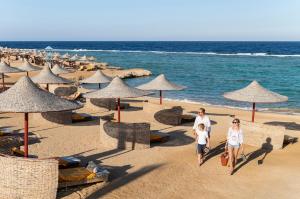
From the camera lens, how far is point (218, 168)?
10258 millimetres

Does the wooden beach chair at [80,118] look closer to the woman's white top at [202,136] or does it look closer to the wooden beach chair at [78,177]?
the wooden beach chair at [78,177]

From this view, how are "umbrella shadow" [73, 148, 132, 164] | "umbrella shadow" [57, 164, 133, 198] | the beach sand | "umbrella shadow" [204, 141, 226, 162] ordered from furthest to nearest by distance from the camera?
"umbrella shadow" [204, 141, 226, 162], "umbrella shadow" [73, 148, 132, 164], the beach sand, "umbrella shadow" [57, 164, 133, 198]

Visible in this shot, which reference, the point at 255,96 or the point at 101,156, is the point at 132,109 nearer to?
the point at 255,96

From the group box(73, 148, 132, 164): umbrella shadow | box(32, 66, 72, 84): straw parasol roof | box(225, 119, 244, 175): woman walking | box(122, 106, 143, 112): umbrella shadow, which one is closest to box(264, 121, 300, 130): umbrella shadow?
box(122, 106, 143, 112): umbrella shadow

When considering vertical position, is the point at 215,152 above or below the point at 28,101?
below

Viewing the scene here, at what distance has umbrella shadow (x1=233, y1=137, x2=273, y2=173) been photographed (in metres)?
10.8

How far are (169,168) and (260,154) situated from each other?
330cm

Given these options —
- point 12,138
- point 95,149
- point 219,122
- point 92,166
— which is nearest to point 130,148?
point 95,149

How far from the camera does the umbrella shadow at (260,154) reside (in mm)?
10797

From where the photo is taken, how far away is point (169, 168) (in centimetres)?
1012

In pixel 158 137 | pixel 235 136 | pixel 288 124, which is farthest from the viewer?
pixel 288 124

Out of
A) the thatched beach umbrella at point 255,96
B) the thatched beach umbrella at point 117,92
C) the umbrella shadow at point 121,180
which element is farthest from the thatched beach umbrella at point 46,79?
the umbrella shadow at point 121,180

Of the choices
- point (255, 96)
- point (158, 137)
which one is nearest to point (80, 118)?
point (158, 137)

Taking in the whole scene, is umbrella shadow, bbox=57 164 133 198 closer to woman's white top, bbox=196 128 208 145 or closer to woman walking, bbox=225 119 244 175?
woman's white top, bbox=196 128 208 145
